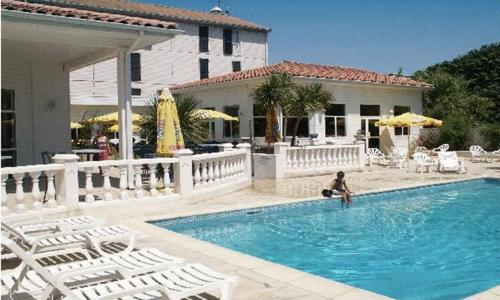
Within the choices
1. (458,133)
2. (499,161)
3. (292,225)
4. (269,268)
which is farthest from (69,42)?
(458,133)

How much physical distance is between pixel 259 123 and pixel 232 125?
2.10 metres

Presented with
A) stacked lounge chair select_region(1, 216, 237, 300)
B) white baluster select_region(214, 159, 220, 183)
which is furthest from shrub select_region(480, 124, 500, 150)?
stacked lounge chair select_region(1, 216, 237, 300)

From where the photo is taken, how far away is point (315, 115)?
23625 mm

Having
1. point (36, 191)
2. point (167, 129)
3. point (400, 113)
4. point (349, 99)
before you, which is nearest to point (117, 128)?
point (349, 99)

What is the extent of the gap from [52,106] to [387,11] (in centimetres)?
1146

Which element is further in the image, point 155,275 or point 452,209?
point 452,209

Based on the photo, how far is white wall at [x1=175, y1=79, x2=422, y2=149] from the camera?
78.5ft

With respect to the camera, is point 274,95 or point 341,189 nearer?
point 341,189

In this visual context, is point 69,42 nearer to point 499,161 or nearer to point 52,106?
point 52,106

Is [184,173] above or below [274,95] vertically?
below

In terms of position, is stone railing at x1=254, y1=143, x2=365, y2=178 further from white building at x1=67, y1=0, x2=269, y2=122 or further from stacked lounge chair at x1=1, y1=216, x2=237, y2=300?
white building at x1=67, y1=0, x2=269, y2=122

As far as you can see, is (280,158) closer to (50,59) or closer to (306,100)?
(306,100)

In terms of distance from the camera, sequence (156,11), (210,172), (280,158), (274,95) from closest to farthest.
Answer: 1. (210,172)
2. (280,158)
3. (274,95)
4. (156,11)

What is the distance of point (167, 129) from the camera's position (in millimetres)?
11617
